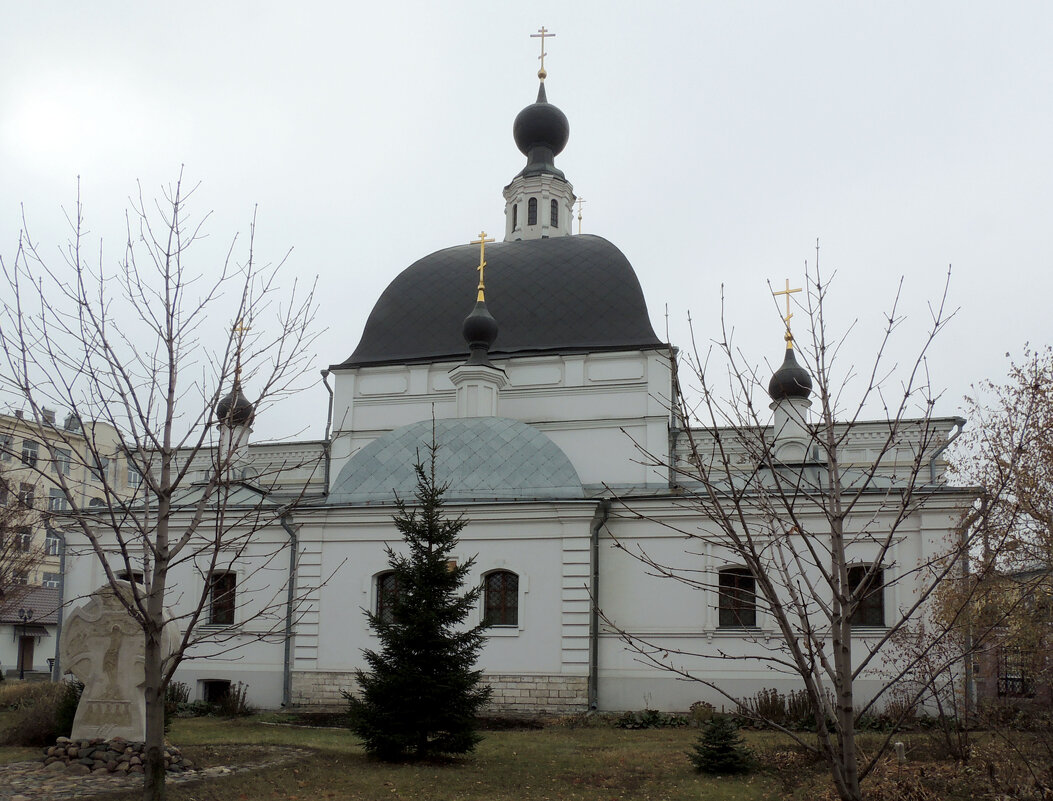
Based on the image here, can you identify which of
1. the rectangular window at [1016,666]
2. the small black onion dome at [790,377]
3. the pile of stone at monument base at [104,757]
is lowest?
the pile of stone at monument base at [104,757]

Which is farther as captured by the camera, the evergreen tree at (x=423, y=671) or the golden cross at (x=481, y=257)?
the golden cross at (x=481, y=257)

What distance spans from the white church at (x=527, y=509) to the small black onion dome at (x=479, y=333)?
Answer: 0.04 meters

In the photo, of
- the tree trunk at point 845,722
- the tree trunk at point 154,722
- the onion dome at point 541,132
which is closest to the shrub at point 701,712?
the tree trunk at point 154,722

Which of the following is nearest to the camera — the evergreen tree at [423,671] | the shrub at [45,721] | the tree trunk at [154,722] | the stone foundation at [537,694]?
the tree trunk at [154,722]

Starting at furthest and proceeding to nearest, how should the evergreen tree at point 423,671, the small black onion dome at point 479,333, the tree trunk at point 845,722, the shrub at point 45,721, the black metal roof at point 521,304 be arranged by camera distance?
the black metal roof at point 521,304
the small black onion dome at point 479,333
the shrub at point 45,721
the evergreen tree at point 423,671
the tree trunk at point 845,722

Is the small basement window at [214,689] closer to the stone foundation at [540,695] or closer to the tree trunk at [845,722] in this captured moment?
the stone foundation at [540,695]

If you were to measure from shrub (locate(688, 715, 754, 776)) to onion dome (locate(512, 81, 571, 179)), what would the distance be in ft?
67.6

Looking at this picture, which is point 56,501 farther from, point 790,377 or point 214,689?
point 790,377

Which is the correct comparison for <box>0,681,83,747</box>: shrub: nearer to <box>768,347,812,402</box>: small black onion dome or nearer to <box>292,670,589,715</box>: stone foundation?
<box>292,670,589,715</box>: stone foundation

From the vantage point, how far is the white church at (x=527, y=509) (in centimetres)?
1650

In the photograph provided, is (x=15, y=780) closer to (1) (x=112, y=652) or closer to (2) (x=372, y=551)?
(1) (x=112, y=652)

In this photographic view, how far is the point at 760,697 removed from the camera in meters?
15.6

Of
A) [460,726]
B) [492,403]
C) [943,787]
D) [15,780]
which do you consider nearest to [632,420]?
[492,403]

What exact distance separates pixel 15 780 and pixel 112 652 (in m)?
1.64
